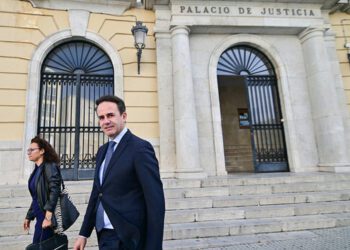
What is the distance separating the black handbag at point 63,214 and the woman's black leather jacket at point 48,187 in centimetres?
7

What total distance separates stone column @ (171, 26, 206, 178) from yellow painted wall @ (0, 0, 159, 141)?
88cm

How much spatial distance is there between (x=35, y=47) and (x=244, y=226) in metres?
7.78

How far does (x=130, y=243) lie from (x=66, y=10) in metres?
8.39

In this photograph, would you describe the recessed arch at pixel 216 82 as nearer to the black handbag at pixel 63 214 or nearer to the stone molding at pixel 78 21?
the stone molding at pixel 78 21

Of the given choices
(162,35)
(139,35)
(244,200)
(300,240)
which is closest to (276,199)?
(244,200)

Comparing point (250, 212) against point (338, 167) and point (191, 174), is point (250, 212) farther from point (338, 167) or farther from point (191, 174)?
point (338, 167)

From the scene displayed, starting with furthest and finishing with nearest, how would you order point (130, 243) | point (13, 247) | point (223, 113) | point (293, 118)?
point (223, 113) < point (293, 118) < point (13, 247) < point (130, 243)

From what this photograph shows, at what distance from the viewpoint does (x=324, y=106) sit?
7852 mm

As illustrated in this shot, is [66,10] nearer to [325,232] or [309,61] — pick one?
[309,61]

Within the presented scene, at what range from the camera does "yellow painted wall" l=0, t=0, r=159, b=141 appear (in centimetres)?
697

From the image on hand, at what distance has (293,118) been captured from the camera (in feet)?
27.2

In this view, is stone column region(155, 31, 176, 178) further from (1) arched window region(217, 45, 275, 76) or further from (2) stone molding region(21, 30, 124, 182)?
(1) arched window region(217, 45, 275, 76)

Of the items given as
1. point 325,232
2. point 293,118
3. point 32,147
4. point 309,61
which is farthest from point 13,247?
point 309,61

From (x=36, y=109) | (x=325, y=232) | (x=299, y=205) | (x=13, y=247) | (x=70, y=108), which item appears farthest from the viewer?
(x=70, y=108)
